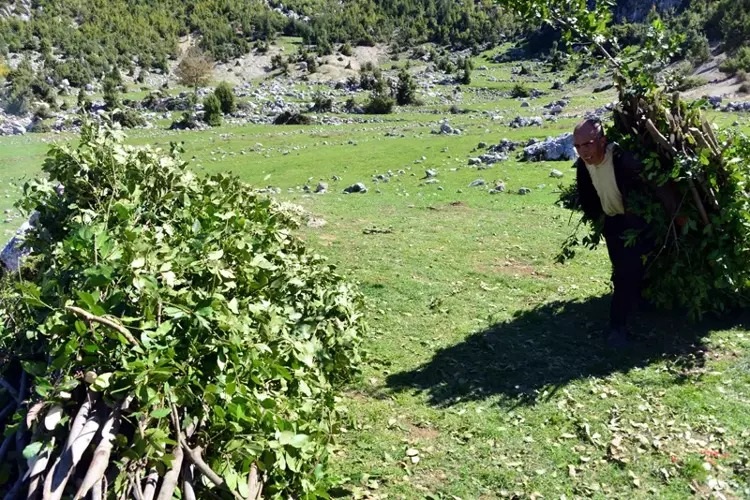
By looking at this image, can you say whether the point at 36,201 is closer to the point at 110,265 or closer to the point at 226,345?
the point at 110,265

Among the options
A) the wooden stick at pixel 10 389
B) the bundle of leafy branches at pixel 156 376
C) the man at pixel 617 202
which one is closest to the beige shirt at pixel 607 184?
the man at pixel 617 202

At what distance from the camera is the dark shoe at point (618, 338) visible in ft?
24.2

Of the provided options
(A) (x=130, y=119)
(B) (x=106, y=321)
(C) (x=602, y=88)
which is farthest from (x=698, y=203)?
(C) (x=602, y=88)

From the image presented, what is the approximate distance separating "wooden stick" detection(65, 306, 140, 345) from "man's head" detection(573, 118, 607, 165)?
481cm

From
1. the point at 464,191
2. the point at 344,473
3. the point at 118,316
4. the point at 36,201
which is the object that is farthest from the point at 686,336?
the point at 464,191

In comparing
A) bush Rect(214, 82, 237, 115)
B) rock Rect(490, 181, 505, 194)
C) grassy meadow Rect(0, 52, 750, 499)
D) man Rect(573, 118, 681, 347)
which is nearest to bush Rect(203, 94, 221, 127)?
bush Rect(214, 82, 237, 115)

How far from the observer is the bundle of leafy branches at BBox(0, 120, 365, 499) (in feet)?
12.0

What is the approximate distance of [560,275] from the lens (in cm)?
1026

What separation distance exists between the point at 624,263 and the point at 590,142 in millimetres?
1547

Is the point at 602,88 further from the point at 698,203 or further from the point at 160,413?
the point at 160,413

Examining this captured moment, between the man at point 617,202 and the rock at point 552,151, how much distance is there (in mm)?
14955

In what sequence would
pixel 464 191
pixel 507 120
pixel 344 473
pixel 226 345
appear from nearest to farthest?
pixel 226 345 < pixel 344 473 < pixel 464 191 < pixel 507 120

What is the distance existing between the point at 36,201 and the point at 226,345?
134 inches

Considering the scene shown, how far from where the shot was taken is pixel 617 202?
7215 mm
